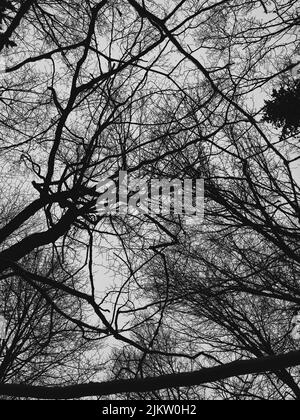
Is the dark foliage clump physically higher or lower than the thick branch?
higher

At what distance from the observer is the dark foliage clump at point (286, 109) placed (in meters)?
4.10

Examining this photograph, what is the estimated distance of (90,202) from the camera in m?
3.09

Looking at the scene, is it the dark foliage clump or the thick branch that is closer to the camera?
the thick branch

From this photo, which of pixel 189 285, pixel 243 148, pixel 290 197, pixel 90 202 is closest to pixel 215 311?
pixel 189 285

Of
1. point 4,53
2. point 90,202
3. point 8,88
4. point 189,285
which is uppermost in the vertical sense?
point 4,53

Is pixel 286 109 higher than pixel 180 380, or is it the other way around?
pixel 286 109

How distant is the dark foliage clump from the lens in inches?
161

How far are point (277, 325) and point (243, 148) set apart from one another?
2.31m

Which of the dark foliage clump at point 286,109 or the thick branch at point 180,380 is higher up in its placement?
the dark foliage clump at point 286,109

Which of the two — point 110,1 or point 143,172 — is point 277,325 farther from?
point 110,1

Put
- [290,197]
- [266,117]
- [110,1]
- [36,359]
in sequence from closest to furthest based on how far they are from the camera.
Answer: [110,1]
[266,117]
[290,197]
[36,359]

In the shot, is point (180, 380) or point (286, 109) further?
point (286, 109)

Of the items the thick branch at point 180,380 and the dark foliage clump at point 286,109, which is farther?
the dark foliage clump at point 286,109

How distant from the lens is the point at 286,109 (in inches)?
163
